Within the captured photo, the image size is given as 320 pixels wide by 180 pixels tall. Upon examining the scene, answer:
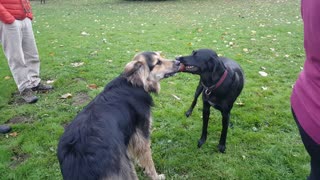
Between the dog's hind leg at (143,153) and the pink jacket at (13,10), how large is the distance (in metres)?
3.41

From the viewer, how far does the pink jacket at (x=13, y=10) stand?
4.92 metres

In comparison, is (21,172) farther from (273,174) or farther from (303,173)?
(303,173)

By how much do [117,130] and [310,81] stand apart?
68.5 inches

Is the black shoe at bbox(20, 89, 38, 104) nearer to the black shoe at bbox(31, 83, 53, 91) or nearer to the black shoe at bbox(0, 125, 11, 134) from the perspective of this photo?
the black shoe at bbox(31, 83, 53, 91)

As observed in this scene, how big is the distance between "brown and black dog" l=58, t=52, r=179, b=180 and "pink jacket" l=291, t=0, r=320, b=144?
5.05 ft

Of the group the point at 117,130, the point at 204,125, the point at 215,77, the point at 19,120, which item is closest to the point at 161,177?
the point at 204,125

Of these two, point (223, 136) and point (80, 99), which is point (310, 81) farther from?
point (80, 99)

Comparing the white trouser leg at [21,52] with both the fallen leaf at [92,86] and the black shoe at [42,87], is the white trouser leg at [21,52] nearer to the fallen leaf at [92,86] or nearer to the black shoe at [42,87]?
the black shoe at [42,87]

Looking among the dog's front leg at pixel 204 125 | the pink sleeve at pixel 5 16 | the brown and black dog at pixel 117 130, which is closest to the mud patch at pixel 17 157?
the brown and black dog at pixel 117 130

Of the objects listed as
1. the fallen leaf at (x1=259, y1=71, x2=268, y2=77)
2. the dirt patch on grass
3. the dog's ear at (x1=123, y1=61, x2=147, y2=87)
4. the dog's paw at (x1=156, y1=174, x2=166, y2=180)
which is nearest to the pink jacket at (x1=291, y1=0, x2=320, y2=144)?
the dog's ear at (x1=123, y1=61, x2=147, y2=87)

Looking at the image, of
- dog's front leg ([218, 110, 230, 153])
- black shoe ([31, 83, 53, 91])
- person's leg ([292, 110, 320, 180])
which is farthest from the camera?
black shoe ([31, 83, 53, 91])

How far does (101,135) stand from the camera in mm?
2488

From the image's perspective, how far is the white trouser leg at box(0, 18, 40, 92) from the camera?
5.16 m

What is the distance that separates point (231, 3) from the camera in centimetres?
1894
